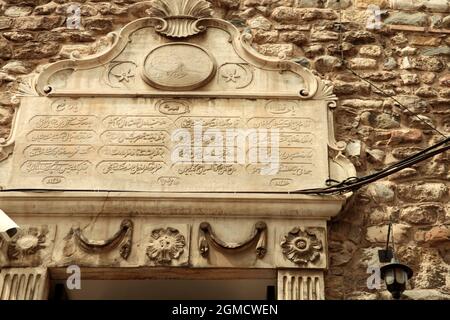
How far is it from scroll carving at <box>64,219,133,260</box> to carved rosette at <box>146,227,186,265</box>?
14 cm

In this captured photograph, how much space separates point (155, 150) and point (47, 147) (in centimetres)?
70

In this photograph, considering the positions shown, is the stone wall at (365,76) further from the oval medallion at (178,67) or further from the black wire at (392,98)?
the oval medallion at (178,67)

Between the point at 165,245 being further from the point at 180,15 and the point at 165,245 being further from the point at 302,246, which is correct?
the point at 180,15

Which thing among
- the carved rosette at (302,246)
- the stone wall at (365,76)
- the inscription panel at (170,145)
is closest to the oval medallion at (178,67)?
the inscription panel at (170,145)

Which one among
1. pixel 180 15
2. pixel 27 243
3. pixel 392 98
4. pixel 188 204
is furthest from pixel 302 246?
pixel 180 15

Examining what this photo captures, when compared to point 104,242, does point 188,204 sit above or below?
above

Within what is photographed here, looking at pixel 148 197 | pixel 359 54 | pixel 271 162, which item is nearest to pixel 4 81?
pixel 148 197

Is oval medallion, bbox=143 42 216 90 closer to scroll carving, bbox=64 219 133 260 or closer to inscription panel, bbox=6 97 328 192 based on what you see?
inscription panel, bbox=6 97 328 192

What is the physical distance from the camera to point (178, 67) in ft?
20.8

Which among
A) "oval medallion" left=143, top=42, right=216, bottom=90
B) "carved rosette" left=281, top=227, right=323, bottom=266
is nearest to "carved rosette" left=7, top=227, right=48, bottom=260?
"oval medallion" left=143, top=42, right=216, bottom=90

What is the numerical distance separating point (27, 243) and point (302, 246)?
1645 millimetres

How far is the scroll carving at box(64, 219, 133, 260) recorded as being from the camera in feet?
18.1

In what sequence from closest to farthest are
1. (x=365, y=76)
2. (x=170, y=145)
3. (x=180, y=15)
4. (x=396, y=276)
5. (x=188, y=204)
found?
(x=396, y=276) < (x=188, y=204) < (x=170, y=145) < (x=365, y=76) < (x=180, y=15)

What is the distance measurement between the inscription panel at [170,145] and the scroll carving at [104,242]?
0.30 m
